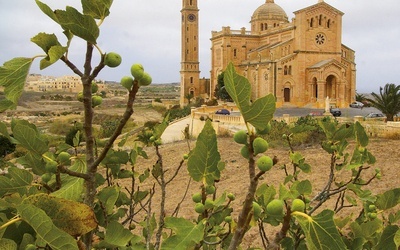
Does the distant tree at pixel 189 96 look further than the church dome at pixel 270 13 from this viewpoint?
Yes

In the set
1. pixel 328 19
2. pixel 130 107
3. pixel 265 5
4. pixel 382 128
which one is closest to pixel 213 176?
pixel 130 107

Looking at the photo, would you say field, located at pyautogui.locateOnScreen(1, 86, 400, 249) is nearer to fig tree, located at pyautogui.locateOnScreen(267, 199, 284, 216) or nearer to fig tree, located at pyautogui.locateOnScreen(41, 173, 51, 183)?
fig tree, located at pyautogui.locateOnScreen(41, 173, 51, 183)

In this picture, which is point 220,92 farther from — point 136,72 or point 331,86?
point 136,72

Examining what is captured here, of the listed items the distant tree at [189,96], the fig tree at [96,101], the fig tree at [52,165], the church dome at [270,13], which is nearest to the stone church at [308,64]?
the church dome at [270,13]

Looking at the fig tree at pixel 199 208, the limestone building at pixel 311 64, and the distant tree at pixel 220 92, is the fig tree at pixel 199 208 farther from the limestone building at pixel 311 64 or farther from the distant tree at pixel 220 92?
the distant tree at pixel 220 92

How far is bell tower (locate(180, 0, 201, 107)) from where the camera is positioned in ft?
167

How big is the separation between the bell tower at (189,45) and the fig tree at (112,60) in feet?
162

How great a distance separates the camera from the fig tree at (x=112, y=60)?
117 centimetres

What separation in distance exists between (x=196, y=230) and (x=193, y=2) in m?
52.4

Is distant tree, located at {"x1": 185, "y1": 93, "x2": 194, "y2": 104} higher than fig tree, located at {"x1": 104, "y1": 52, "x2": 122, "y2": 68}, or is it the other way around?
distant tree, located at {"x1": 185, "y1": 93, "x2": 194, "y2": 104}

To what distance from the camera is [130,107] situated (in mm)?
1187

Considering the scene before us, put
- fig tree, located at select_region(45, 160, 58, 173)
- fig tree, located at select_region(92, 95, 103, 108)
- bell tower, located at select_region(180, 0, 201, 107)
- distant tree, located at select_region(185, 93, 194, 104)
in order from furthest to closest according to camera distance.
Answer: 1. bell tower, located at select_region(180, 0, 201, 107)
2. distant tree, located at select_region(185, 93, 194, 104)
3. fig tree, located at select_region(92, 95, 103, 108)
4. fig tree, located at select_region(45, 160, 58, 173)

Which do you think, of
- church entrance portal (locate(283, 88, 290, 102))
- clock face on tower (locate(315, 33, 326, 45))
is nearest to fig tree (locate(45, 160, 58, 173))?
church entrance portal (locate(283, 88, 290, 102))

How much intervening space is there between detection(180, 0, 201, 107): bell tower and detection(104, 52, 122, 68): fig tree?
49.4m
